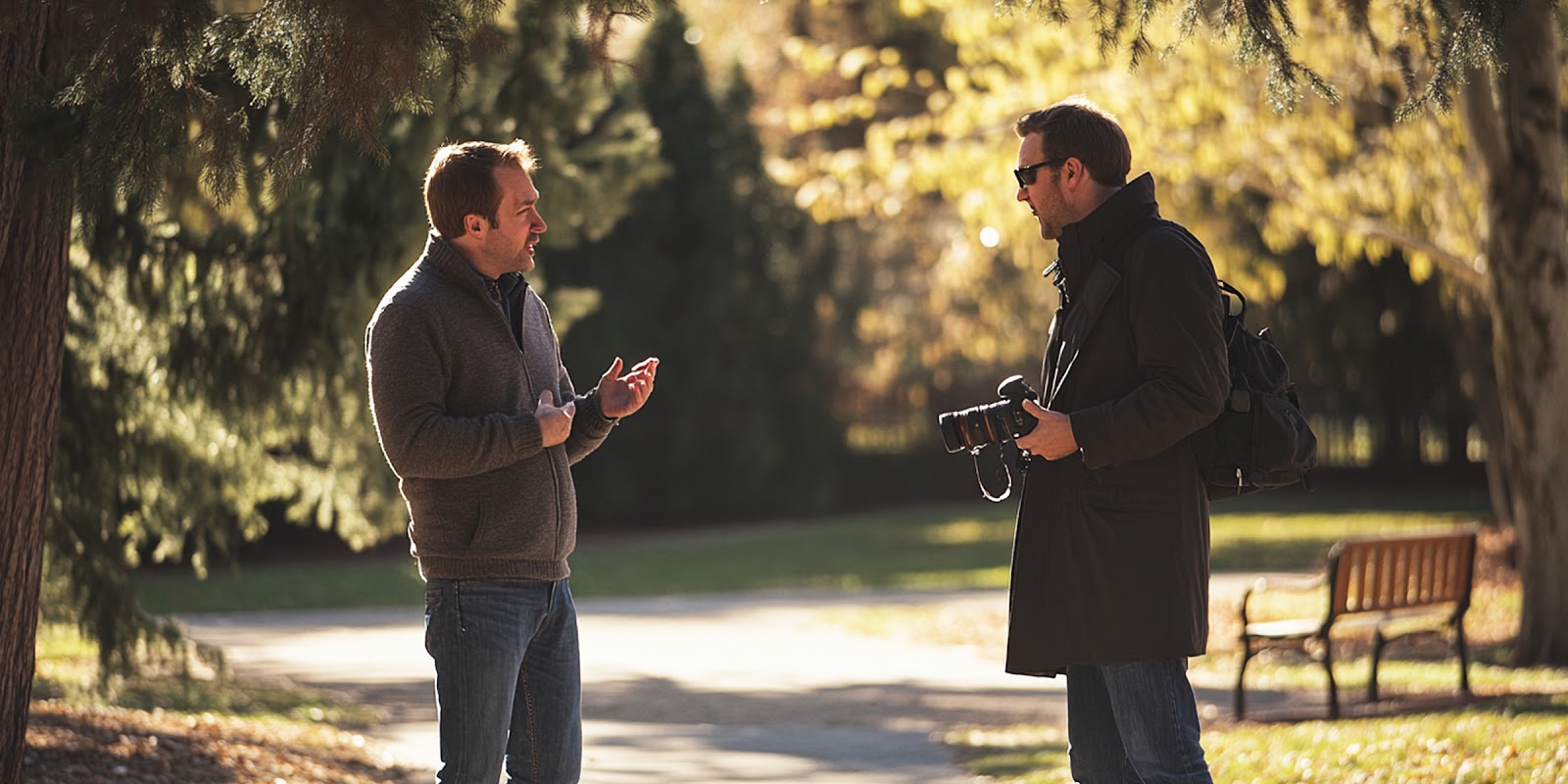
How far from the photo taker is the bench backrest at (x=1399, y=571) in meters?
9.55

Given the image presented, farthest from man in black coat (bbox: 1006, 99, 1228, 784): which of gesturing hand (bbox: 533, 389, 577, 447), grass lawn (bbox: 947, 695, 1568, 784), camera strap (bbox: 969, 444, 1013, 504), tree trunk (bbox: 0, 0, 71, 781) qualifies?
tree trunk (bbox: 0, 0, 71, 781)

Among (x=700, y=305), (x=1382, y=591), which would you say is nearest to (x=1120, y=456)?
(x=1382, y=591)

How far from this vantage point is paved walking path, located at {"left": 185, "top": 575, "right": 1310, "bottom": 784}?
820 centimetres

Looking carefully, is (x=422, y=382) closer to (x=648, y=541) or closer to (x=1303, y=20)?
(x=1303, y=20)

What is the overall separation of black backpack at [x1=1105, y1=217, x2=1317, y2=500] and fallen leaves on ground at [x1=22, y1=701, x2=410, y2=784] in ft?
14.4

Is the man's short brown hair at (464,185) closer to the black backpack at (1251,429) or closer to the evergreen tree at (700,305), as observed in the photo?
the black backpack at (1251,429)

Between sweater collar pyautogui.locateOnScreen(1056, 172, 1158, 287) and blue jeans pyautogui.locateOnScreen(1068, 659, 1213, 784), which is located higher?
sweater collar pyautogui.locateOnScreen(1056, 172, 1158, 287)

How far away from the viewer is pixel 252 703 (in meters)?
9.96

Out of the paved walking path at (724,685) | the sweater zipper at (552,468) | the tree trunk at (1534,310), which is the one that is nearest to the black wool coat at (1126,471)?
the sweater zipper at (552,468)

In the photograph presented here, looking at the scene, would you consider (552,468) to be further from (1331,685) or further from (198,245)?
(1331,685)

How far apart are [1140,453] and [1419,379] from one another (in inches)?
1106

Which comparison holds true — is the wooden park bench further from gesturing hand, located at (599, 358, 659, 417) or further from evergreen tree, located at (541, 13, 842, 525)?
evergreen tree, located at (541, 13, 842, 525)

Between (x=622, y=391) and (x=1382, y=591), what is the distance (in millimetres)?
6496

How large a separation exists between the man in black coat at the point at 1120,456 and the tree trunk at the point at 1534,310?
641 centimetres
